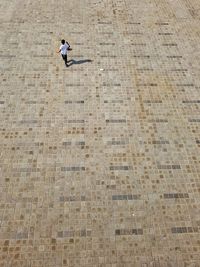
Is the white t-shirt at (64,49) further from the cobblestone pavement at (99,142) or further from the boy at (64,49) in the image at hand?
the cobblestone pavement at (99,142)

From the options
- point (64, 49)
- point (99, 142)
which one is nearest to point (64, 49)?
point (64, 49)

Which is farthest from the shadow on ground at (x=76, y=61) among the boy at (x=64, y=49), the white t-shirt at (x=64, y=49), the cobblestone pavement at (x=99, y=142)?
the white t-shirt at (x=64, y=49)

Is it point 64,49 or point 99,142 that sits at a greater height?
point 64,49

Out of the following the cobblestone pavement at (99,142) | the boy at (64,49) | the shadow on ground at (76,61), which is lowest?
the cobblestone pavement at (99,142)

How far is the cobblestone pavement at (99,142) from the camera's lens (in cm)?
730

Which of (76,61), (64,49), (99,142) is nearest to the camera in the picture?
(99,142)

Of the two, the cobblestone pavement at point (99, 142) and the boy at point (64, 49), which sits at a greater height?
the boy at point (64, 49)

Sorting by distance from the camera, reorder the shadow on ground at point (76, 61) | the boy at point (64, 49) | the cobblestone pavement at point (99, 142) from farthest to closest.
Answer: the shadow on ground at point (76, 61) → the boy at point (64, 49) → the cobblestone pavement at point (99, 142)

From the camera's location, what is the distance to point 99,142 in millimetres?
9547

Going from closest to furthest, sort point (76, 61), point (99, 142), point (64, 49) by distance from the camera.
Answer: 1. point (99, 142)
2. point (64, 49)
3. point (76, 61)

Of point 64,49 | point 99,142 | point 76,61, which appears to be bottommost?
point 99,142

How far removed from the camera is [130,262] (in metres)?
7.01

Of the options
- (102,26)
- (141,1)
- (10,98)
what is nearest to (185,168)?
(10,98)

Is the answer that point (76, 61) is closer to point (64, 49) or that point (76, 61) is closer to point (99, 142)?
point (64, 49)
